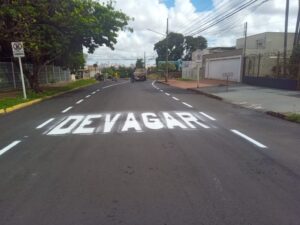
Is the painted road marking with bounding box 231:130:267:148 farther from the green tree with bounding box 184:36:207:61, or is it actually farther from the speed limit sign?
the green tree with bounding box 184:36:207:61

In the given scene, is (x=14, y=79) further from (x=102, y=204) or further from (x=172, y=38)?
(x=172, y=38)

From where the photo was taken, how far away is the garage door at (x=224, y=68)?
37250 millimetres

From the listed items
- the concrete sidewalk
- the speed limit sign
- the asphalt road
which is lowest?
the concrete sidewalk

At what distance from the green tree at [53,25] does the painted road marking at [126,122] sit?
10.6m

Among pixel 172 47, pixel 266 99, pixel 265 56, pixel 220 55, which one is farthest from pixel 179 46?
pixel 266 99

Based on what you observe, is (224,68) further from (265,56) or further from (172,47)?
(172,47)

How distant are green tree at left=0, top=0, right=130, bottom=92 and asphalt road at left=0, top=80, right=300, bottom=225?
12454 millimetres

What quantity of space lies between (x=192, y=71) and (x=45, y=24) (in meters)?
38.6

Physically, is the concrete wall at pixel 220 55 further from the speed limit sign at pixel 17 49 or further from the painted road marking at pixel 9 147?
the painted road marking at pixel 9 147

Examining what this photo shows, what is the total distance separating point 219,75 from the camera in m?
44.8

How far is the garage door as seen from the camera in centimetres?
3725

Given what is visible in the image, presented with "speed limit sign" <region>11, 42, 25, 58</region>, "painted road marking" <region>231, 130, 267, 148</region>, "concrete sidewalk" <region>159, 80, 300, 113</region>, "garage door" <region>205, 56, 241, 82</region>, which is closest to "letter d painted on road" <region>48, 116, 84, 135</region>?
"painted road marking" <region>231, 130, 267, 148</region>

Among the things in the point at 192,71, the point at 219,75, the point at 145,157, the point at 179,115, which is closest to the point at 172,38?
the point at 192,71

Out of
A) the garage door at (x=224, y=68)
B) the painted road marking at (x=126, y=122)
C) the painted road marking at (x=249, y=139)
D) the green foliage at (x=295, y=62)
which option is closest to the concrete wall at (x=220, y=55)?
the garage door at (x=224, y=68)
